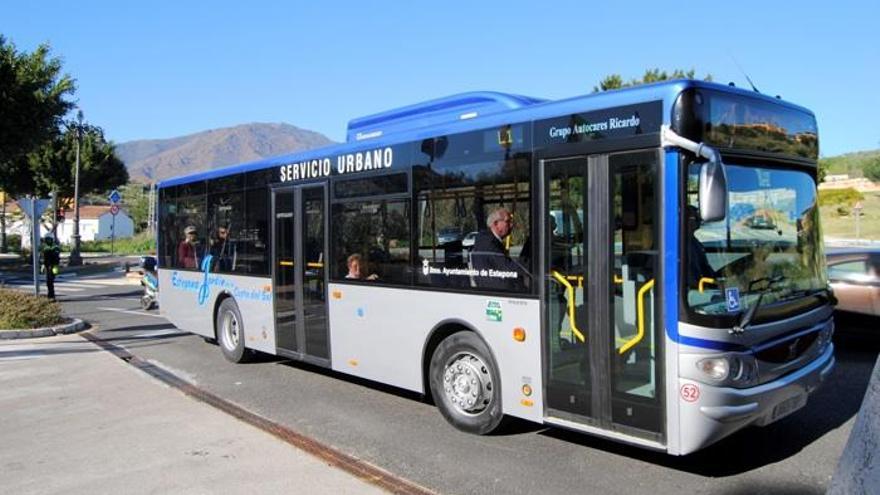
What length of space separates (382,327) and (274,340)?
2.50 m

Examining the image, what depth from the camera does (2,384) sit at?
29.3ft

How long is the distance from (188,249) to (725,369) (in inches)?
355

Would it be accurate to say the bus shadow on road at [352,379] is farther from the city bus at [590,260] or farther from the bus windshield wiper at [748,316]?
the bus windshield wiper at [748,316]

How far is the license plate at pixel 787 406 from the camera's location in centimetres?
502

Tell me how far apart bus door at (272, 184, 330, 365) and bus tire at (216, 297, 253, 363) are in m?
1.17

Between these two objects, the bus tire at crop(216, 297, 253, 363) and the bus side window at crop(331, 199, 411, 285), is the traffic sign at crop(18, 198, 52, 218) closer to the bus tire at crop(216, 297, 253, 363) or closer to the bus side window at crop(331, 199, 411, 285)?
the bus tire at crop(216, 297, 253, 363)

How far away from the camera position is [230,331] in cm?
1040

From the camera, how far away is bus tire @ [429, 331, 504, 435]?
6.18m

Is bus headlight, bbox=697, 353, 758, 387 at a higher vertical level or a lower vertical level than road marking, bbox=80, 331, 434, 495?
higher

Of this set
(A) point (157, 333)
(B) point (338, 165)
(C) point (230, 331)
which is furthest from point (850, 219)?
(B) point (338, 165)

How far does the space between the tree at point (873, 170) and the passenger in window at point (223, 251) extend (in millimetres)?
87934

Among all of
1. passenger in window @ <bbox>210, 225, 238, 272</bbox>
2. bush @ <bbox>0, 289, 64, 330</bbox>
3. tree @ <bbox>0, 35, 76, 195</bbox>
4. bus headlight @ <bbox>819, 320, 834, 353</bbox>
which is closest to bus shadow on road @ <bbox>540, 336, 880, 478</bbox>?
bus headlight @ <bbox>819, 320, 834, 353</bbox>

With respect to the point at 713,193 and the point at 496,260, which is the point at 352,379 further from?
the point at 713,193

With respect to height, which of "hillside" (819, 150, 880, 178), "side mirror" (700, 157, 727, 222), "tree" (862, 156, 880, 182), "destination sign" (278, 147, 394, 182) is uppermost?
"hillside" (819, 150, 880, 178)
